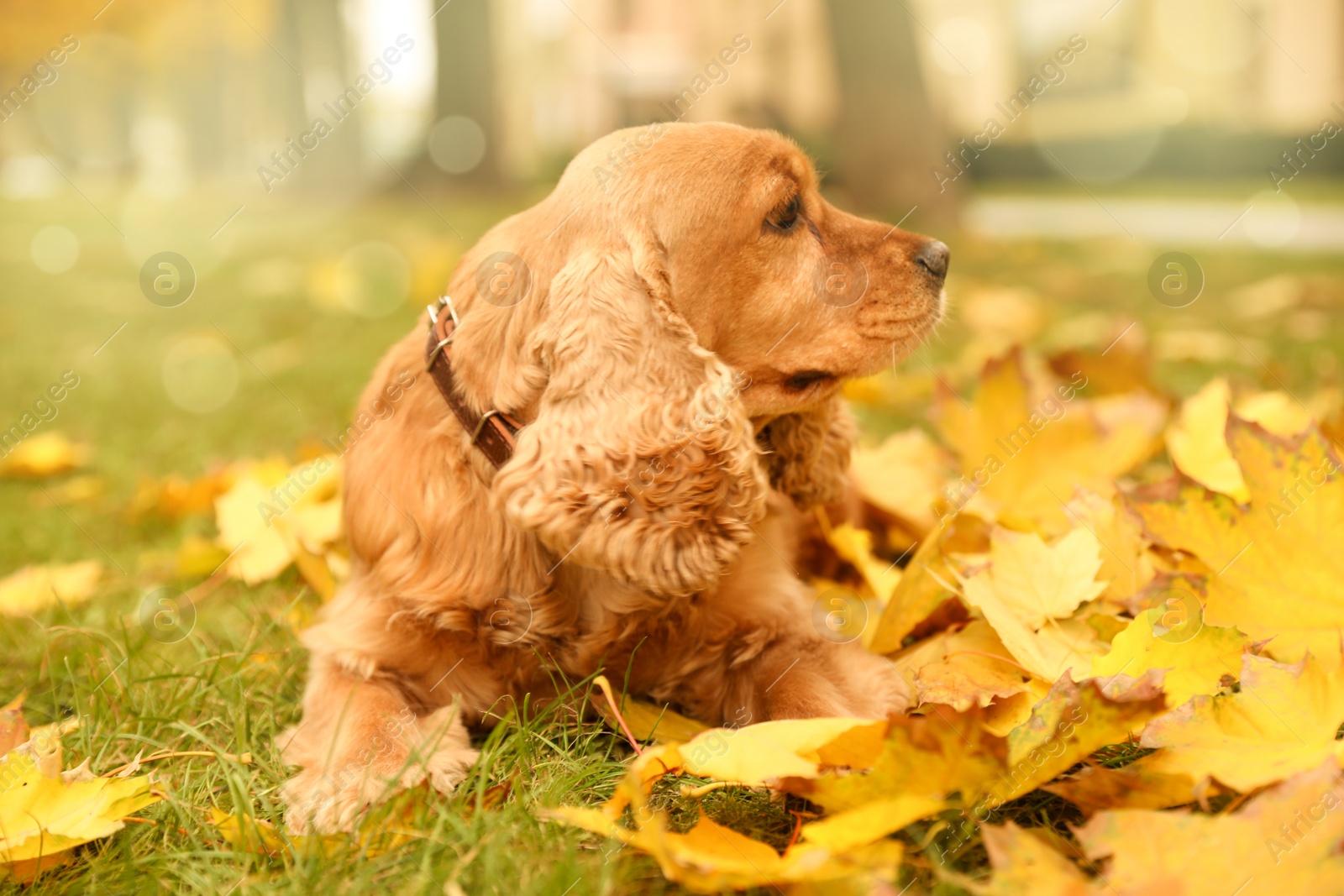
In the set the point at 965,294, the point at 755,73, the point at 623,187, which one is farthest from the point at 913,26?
the point at 755,73

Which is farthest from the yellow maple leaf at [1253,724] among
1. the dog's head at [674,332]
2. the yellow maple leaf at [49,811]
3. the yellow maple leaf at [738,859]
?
the yellow maple leaf at [49,811]

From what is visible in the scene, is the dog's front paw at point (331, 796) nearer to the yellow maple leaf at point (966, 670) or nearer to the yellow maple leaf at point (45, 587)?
the yellow maple leaf at point (966, 670)

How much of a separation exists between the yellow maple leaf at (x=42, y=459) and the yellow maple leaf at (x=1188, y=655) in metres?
3.79

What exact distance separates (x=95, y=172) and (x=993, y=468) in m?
39.9

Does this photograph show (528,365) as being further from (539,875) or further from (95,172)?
(95,172)

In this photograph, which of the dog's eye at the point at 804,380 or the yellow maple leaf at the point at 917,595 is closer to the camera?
the yellow maple leaf at the point at 917,595

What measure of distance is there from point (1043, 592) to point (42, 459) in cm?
360

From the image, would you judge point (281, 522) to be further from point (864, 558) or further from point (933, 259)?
point (933, 259)

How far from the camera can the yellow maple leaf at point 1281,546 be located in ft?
5.41

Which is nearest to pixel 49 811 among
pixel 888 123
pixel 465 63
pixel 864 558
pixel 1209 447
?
pixel 864 558

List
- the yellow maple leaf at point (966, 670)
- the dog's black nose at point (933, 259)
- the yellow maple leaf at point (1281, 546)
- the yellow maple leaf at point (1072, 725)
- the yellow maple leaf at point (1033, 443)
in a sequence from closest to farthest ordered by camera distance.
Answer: the yellow maple leaf at point (1072, 725) → the yellow maple leaf at point (1281, 546) → the yellow maple leaf at point (966, 670) → the dog's black nose at point (933, 259) → the yellow maple leaf at point (1033, 443)

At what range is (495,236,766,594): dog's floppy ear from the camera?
1.77m

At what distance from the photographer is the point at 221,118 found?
38000 millimetres

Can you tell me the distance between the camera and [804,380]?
7.20 ft
